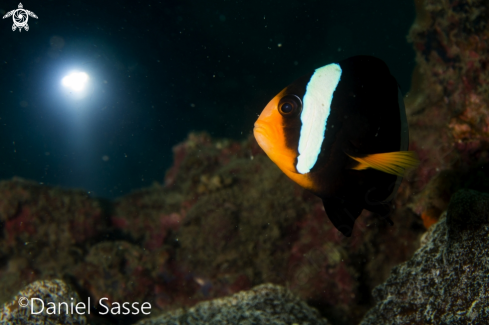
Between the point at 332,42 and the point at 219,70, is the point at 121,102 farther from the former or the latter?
the point at 332,42

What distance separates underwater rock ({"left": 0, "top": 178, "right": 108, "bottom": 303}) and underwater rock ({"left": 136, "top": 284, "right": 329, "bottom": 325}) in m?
2.50

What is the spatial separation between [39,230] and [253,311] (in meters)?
4.26

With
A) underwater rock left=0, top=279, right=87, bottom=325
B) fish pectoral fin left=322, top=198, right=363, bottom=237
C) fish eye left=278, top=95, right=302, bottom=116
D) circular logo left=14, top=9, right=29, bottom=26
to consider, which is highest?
circular logo left=14, top=9, right=29, bottom=26

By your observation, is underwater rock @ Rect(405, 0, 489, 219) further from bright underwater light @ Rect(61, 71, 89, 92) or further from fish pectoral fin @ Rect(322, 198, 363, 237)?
bright underwater light @ Rect(61, 71, 89, 92)

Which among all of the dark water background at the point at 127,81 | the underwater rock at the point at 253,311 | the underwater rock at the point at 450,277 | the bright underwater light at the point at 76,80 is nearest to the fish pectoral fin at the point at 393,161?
the underwater rock at the point at 450,277

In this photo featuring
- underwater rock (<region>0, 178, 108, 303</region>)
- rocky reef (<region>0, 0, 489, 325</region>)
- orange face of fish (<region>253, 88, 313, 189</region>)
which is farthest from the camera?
underwater rock (<region>0, 178, 108, 303</region>)

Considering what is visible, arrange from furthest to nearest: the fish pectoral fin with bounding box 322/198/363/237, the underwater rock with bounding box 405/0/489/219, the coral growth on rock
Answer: the coral growth on rock
the underwater rock with bounding box 405/0/489/219
the fish pectoral fin with bounding box 322/198/363/237

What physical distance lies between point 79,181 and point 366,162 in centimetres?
2689

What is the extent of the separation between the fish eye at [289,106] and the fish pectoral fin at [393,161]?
29 cm

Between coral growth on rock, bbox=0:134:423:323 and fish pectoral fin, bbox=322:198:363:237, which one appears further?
coral growth on rock, bbox=0:134:423:323

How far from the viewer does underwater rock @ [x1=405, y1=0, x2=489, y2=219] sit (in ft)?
10.4

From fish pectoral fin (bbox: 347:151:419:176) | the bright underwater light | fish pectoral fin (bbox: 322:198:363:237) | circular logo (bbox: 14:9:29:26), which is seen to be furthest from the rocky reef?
the bright underwater light

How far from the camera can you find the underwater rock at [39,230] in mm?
4637

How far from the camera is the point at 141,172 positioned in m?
23.3
